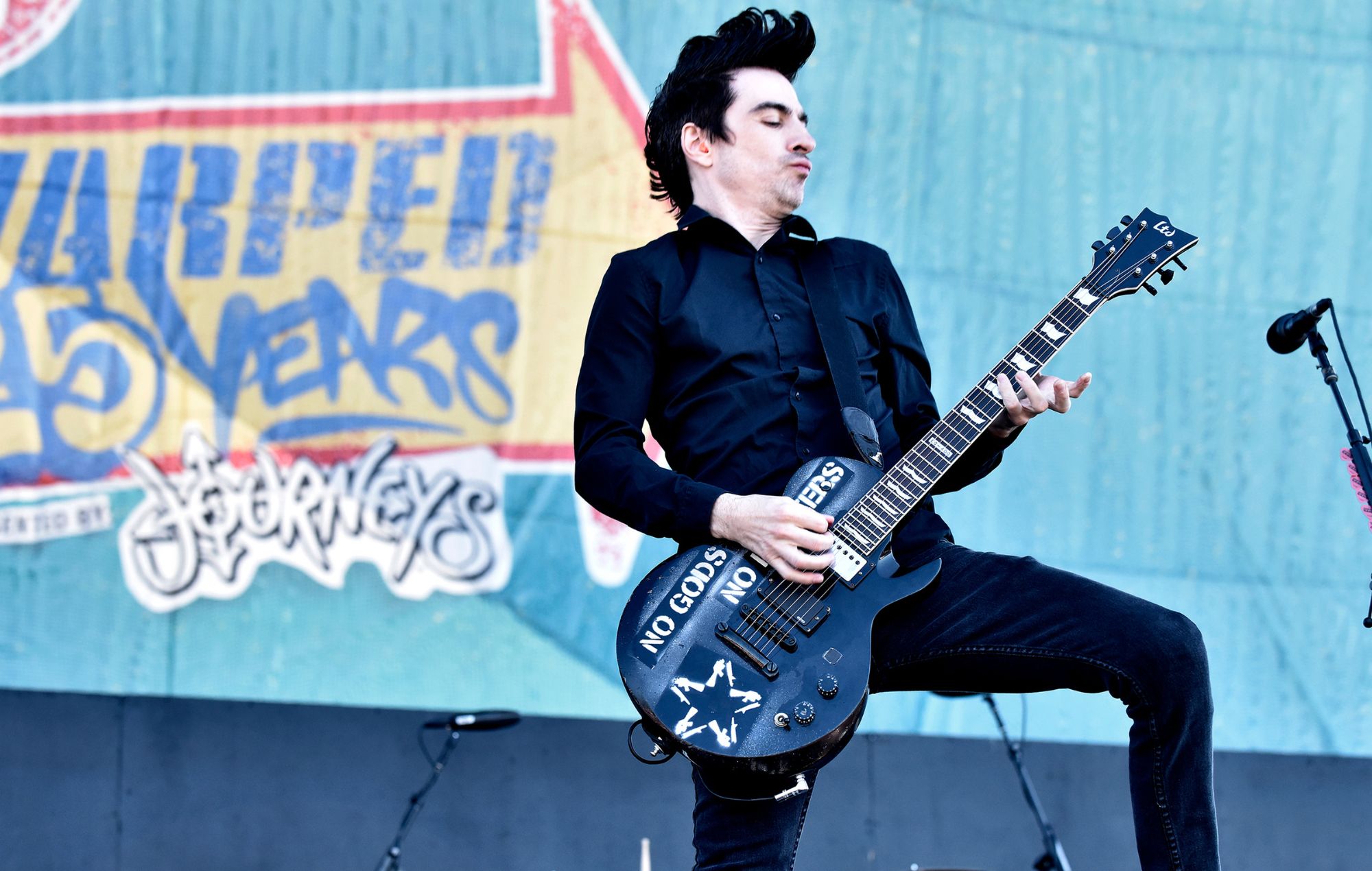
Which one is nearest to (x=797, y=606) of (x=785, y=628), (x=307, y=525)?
(x=785, y=628)

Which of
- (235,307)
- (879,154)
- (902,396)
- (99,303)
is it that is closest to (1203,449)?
(879,154)

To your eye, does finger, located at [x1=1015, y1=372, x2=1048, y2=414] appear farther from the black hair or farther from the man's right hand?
the black hair

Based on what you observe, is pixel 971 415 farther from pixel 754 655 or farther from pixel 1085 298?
pixel 754 655

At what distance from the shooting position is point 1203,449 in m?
3.99

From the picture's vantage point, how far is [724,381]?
7.31ft

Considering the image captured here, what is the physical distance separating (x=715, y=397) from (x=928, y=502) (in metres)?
0.40

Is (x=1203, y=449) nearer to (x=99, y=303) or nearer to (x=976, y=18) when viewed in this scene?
(x=976, y=18)

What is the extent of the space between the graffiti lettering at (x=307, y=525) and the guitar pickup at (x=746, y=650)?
2.06 meters

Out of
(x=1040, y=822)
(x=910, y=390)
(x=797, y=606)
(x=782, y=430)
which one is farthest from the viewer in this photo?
→ (x=1040, y=822)

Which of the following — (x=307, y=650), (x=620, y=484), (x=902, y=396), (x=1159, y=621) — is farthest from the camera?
(x=307, y=650)

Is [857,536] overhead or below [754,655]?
overhead

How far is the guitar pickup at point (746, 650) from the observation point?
1910 mm

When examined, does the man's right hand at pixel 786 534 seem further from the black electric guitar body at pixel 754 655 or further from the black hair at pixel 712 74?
the black hair at pixel 712 74

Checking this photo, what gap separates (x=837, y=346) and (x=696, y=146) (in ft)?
1.77
